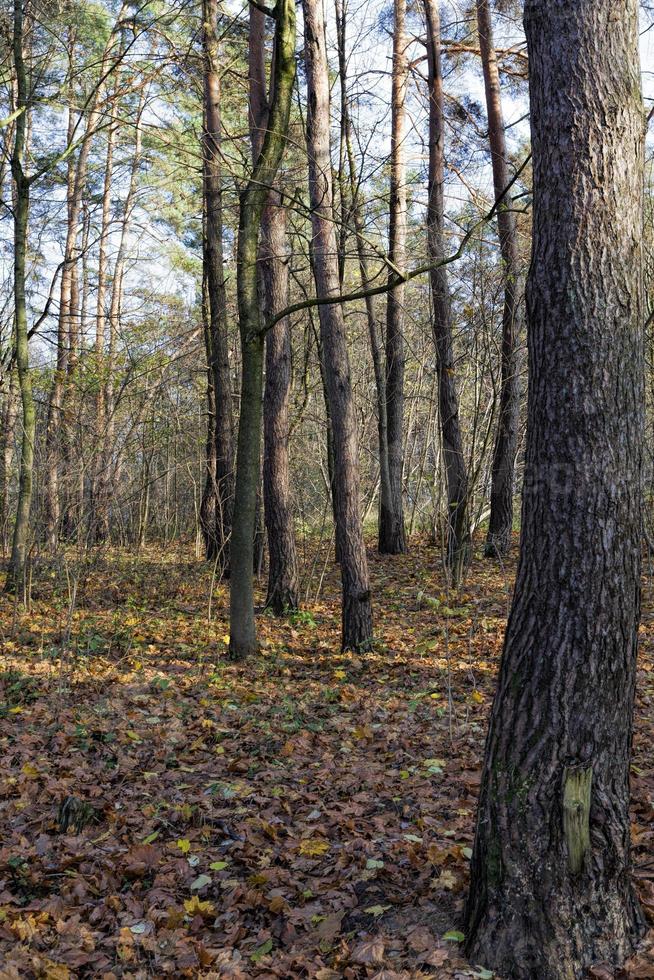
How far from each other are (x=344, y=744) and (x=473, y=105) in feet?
39.0

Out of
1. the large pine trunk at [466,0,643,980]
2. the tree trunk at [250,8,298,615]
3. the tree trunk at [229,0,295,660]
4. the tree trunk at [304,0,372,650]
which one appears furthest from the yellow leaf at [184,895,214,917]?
the tree trunk at [250,8,298,615]

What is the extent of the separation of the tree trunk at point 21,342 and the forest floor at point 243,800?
1.83m

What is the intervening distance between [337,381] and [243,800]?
4546mm

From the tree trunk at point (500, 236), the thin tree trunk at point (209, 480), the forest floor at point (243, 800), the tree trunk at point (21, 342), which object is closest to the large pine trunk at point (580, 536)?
the forest floor at point (243, 800)

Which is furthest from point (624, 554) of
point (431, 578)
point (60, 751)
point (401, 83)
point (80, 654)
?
point (401, 83)

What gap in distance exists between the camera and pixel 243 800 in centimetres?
455

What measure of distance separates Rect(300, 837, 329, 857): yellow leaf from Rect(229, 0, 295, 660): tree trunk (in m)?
3.53

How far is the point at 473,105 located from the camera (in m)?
13.4

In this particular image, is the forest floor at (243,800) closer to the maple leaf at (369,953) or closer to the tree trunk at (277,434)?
the maple leaf at (369,953)

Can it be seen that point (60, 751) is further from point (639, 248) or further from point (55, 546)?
point (639, 248)

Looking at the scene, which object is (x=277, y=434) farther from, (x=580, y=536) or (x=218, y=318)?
(x=580, y=536)

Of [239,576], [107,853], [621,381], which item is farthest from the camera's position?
[239,576]

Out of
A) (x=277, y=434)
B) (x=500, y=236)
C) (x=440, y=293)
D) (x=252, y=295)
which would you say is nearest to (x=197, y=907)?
(x=252, y=295)

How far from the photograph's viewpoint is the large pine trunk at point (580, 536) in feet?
9.20
